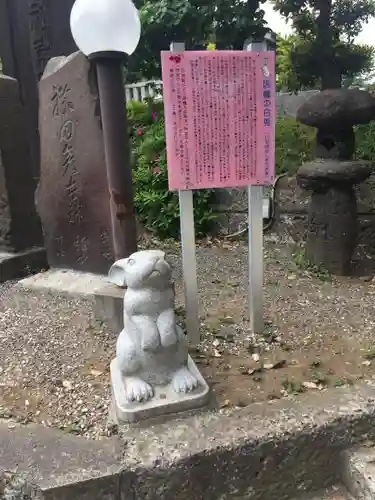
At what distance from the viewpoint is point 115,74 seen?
9.38 ft

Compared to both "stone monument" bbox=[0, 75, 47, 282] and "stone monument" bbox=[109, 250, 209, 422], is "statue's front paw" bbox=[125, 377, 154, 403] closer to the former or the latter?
"stone monument" bbox=[109, 250, 209, 422]

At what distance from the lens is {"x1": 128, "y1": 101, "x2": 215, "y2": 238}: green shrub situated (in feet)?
18.8

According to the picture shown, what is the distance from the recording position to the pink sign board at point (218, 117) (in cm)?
246

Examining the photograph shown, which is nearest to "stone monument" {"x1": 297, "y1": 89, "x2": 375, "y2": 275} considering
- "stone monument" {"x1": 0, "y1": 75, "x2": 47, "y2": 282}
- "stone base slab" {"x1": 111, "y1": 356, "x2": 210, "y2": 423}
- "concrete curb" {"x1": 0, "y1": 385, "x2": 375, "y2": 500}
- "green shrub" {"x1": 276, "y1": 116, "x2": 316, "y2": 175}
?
"green shrub" {"x1": 276, "y1": 116, "x2": 316, "y2": 175}

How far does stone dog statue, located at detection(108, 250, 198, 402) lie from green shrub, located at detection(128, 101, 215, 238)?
139 inches

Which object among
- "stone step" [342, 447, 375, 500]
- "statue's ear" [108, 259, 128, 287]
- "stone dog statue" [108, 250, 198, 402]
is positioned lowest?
"stone step" [342, 447, 375, 500]

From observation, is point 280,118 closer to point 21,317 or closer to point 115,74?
point 115,74

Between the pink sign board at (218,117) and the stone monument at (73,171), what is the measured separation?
1.19 m

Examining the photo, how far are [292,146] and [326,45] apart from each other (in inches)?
50.3

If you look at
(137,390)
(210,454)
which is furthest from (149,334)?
(210,454)

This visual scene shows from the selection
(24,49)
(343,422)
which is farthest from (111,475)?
(24,49)

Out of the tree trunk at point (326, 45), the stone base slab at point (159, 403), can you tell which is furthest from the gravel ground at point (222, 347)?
the tree trunk at point (326, 45)

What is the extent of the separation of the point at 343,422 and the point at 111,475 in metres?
1.03

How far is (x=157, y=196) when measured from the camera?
5.89 m
